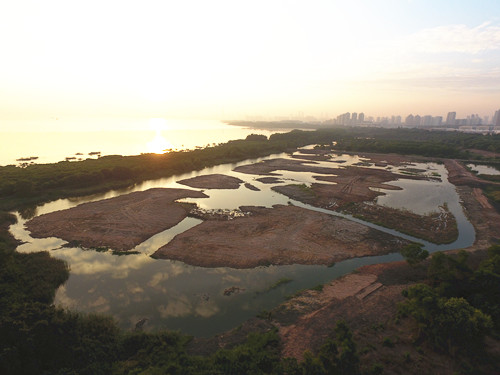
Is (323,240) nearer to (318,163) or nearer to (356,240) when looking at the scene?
(356,240)

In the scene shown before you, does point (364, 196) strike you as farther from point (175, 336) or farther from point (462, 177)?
point (175, 336)

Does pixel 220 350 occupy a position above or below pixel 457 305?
below

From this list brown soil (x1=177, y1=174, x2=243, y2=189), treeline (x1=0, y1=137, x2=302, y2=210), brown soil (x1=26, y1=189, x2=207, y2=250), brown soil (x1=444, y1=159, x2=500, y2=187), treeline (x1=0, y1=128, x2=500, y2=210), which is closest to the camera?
brown soil (x1=26, y1=189, x2=207, y2=250)

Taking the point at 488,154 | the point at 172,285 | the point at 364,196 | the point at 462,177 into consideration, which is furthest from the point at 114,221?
the point at 488,154

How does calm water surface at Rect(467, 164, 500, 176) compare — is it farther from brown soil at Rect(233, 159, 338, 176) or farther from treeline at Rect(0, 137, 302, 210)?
treeline at Rect(0, 137, 302, 210)

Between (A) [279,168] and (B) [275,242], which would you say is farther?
(A) [279,168]

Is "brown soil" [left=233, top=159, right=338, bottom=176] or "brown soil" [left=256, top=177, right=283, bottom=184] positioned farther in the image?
"brown soil" [left=233, top=159, right=338, bottom=176]

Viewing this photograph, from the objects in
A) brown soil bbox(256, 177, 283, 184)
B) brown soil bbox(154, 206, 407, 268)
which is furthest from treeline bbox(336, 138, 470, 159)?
brown soil bbox(154, 206, 407, 268)

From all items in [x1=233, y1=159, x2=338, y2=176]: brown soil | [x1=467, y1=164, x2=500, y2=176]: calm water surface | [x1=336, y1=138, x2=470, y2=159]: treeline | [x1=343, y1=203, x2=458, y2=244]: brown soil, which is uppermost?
[x1=336, y1=138, x2=470, y2=159]: treeline
